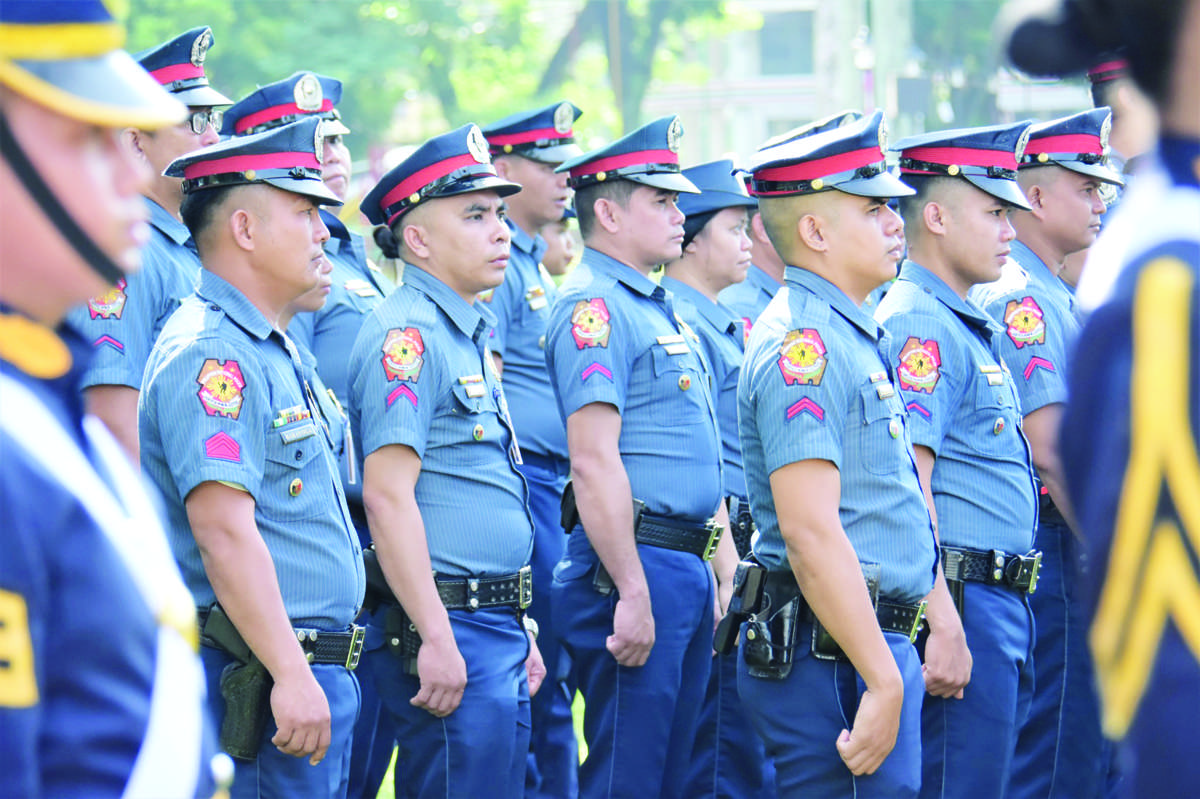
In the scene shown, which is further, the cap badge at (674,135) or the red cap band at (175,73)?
the cap badge at (674,135)

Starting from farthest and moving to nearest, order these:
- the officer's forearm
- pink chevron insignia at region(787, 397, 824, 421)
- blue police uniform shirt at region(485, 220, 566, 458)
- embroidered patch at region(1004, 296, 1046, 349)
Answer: blue police uniform shirt at region(485, 220, 566, 458), embroidered patch at region(1004, 296, 1046, 349), pink chevron insignia at region(787, 397, 824, 421), the officer's forearm

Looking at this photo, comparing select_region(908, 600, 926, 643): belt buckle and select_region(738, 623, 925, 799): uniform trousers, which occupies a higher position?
select_region(908, 600, 926, 643): belt buckle

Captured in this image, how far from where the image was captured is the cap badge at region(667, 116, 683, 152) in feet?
18.1

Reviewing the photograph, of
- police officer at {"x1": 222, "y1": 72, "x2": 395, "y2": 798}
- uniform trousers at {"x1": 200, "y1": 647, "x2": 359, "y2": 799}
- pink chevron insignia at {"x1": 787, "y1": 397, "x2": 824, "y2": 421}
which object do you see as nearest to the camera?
uniform trousers at {"x1": 200, "y1": 647, "x2": 359, "y2": 799}

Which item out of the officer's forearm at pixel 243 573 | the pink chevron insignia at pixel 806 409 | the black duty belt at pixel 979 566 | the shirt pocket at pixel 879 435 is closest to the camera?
the officer's forearm at pixel 243 573

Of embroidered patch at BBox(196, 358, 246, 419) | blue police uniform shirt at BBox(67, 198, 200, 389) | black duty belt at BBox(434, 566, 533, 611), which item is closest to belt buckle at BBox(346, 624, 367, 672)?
black duty belt at BBox(434, 566, 533, 611)

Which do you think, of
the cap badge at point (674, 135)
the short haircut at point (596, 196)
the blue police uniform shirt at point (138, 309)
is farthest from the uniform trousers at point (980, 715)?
the blue police uniform shirt at point (138, 309)

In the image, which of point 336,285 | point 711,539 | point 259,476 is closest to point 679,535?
point 711,539

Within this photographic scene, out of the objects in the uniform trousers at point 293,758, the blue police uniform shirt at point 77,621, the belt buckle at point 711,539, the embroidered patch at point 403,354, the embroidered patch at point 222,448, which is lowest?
the belt buckle at point 711,539

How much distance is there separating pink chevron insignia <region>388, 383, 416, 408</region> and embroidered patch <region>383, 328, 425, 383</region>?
0.03 metres

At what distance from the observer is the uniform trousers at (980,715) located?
14.1ft

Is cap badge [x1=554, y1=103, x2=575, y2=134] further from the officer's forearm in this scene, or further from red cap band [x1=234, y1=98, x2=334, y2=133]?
the officer's forearm

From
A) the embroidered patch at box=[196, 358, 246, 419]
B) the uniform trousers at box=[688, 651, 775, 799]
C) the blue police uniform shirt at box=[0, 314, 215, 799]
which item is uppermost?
the blue police uniform shirt at box=[0, 314, 215, 799]

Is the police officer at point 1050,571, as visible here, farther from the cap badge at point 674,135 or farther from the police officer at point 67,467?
the police officer at point 67,467
